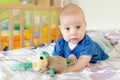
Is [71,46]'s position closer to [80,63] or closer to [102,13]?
[80,63]

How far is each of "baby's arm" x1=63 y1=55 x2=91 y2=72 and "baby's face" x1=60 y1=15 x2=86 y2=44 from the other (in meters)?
0.10

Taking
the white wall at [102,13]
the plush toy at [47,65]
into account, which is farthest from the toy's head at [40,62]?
the white wall at [102,13]

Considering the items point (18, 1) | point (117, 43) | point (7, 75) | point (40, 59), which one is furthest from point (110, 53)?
point (18, 1)

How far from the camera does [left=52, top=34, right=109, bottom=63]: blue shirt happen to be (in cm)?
111

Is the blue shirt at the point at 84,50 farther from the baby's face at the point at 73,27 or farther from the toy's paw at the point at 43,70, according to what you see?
the toy's paw at the point at 43,70

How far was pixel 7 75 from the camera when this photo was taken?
96cm

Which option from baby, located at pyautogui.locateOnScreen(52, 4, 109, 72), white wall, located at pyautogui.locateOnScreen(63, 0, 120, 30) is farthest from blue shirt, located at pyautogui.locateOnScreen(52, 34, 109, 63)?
white wall, located at pyautogui.locateOnScreen(63, 0, 120, 30)

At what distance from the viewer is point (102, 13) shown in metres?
2.14

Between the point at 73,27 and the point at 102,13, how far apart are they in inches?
44.4

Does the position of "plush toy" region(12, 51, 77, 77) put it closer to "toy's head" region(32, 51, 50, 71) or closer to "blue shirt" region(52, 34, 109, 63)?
"toy's head" region(32, 51, 50, 71)

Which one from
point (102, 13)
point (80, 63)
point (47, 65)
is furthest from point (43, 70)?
point (102, 13)

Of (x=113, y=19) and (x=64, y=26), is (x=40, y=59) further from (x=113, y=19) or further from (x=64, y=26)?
(x=113, y=19)

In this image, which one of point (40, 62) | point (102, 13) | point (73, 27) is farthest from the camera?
point (102, 13)

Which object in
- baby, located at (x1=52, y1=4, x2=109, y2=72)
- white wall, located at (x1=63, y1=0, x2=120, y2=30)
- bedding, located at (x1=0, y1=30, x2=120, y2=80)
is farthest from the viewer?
white wall, located at (x1=63, y1=0, x2=120, y2=30)
